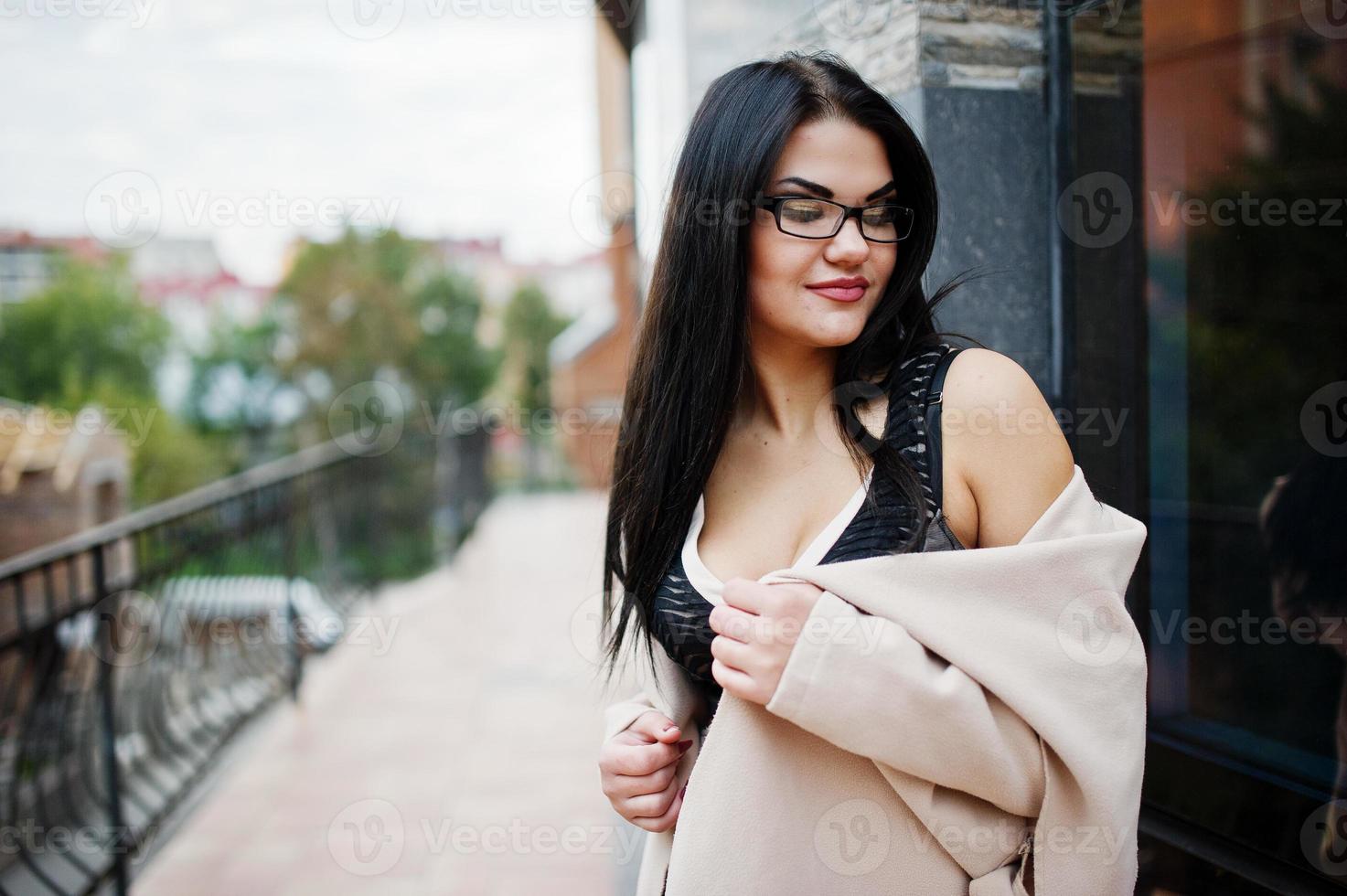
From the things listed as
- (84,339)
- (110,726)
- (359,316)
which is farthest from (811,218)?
(84,339)

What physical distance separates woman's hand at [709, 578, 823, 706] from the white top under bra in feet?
0.14

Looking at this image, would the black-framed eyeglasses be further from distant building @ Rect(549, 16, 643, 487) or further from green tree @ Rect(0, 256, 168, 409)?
green tree @ Rect(0, 256, 168, 409)

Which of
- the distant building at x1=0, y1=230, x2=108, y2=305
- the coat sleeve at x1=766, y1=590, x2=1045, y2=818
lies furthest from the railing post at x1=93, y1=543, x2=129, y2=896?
the distant building at x1=0, y1=230, x2=108, y2=305

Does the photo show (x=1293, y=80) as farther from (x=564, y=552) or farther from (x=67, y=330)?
(x=67, y=330)

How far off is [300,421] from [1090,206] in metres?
38.9

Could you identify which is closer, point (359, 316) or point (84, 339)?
point (359, 316)

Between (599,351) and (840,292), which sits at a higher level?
(840,292)

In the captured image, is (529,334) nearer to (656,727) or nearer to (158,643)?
(158,643)

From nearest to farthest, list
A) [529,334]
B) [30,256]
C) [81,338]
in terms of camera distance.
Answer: [81,338] → [529,334] → [30,256]

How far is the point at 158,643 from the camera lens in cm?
340

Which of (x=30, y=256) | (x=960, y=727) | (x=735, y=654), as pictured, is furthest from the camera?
(x=30, y=256)

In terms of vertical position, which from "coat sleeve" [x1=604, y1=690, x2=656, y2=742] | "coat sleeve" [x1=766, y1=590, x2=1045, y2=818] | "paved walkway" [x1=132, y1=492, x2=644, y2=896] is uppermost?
"coat sleeve" [x1=766, y1=590, x2=1045, y2=818]

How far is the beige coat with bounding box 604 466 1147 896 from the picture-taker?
2.98 feet

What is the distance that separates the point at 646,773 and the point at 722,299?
0.64m
